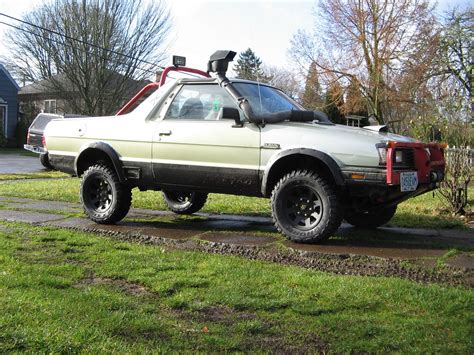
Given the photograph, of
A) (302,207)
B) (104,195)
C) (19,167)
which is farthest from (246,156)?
(19,167)

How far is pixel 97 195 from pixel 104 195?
0.11 m

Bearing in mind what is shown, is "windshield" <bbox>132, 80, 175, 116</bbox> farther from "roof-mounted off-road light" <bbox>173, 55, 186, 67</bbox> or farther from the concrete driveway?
the concrete driveway

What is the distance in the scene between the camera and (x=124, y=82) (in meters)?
30.6

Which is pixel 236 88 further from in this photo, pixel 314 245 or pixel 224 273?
pixel 224 273

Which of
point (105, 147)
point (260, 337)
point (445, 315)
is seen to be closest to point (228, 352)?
point (260, 337)

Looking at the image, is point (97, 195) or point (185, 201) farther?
point (185, 201)

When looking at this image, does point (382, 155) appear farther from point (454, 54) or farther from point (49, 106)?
point (49, 106)

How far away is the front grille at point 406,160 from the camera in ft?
16.7

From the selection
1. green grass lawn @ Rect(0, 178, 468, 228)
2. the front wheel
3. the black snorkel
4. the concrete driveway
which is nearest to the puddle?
the front wheel

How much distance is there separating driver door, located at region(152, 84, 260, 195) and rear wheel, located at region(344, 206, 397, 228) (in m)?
1.59

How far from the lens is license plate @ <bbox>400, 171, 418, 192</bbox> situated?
5070 millimetres

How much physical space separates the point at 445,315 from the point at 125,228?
4.18 meters

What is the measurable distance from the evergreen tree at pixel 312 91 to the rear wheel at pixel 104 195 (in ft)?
80.0

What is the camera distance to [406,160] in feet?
17.2
